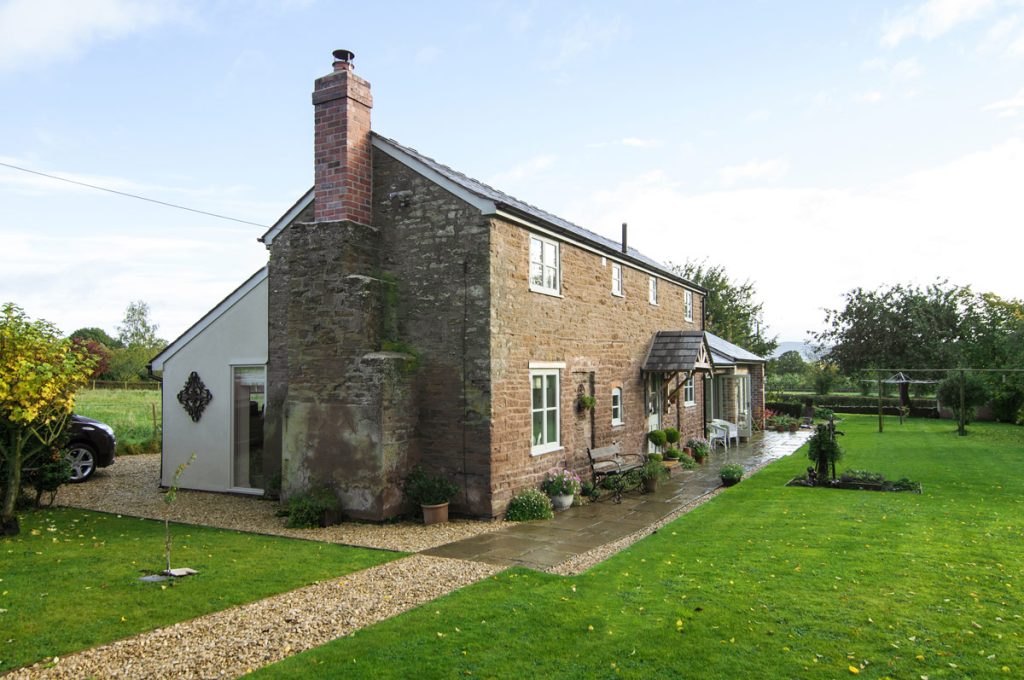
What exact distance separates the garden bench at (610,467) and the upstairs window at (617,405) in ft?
3.41

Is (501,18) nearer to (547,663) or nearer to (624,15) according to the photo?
(624,15)

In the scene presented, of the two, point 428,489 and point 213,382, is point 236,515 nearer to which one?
point 213,382

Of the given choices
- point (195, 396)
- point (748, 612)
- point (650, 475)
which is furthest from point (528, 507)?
point (195, 396)

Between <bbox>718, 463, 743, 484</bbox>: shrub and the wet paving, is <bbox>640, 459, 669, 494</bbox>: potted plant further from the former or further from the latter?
<bbox>718, 463, 743, 484</bbox>: shrub

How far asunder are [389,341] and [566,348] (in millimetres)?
4005

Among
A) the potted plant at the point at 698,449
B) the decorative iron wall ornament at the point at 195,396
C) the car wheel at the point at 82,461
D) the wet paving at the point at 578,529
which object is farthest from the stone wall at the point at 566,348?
the car wheel at the point at 82,461

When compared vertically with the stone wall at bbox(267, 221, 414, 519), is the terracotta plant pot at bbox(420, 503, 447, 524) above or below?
below

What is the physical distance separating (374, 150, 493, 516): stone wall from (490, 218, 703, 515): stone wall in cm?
28

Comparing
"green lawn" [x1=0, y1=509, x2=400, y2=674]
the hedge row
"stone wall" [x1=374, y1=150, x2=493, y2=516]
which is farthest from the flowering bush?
the hedge row

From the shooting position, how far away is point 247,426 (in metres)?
14.1

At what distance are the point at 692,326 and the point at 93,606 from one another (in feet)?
67.3

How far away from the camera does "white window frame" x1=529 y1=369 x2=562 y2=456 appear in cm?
1240

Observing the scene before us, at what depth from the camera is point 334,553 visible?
910cm

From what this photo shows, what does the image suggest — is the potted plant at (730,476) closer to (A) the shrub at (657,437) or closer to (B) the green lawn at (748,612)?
(A) the shrub at (657,437)
